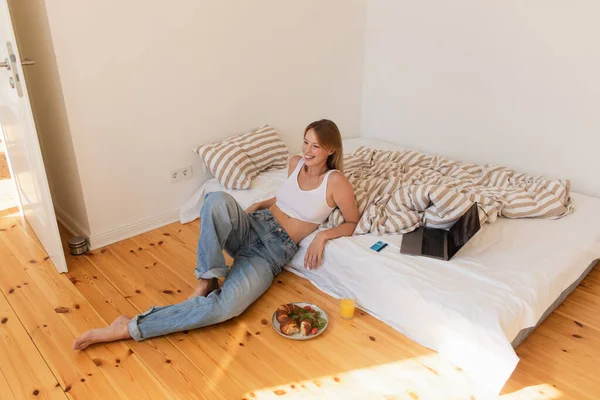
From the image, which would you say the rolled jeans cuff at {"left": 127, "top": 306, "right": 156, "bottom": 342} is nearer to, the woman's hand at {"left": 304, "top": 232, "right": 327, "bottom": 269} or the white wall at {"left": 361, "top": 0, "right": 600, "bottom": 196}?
the woman's hand at {"left": 304, "top": 232, "right": 327, "bottom": 269}

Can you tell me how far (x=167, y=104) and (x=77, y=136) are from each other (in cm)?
49

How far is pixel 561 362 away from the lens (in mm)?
1854

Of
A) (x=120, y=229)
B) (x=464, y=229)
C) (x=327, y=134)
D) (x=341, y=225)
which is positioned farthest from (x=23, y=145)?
(x=464, y=229)

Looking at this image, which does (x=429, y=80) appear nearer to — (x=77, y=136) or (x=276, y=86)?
(x=276, y=86)

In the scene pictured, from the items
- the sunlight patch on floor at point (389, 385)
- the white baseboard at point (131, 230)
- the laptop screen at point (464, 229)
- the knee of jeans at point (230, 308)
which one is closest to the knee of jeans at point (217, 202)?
the knee of jeans at point (230, 308)

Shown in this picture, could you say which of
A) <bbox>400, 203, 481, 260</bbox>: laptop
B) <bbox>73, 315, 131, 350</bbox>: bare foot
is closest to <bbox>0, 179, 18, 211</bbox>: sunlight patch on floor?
<bbox>73, 315, 131, 350</bbox>: bare foot

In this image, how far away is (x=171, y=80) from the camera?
8.73 ft

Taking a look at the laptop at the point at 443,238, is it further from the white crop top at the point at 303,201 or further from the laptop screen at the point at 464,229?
the white crop top at the point at 303,201

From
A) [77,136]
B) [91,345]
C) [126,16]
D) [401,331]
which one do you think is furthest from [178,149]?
[401,331]

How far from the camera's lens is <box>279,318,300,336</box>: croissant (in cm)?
195

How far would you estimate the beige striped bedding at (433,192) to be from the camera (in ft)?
7.47

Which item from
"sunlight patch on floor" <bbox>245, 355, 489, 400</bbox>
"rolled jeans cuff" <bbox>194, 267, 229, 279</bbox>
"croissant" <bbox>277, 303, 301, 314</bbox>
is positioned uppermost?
"rolled jeans cuff" <bbox>194, 267, 229, 279</bbox>

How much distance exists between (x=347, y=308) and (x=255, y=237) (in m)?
0.51

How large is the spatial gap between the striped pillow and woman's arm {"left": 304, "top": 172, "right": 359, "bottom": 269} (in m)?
0.76
